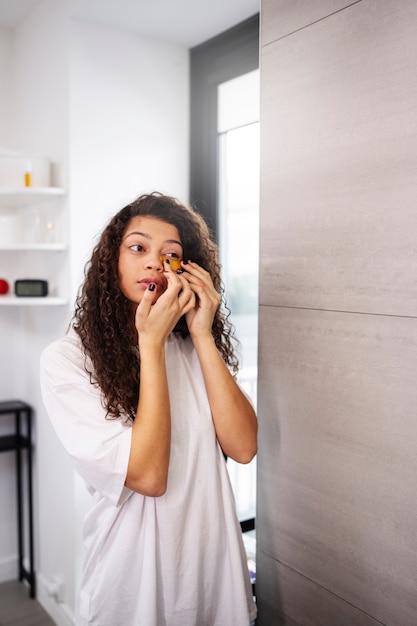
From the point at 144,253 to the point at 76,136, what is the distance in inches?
40.4

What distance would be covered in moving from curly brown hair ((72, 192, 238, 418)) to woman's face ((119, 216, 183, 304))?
22mm

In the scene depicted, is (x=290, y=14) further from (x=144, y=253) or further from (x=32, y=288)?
(x=32, y=288)

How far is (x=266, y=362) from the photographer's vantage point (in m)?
1.26

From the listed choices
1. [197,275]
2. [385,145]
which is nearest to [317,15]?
[385,145]

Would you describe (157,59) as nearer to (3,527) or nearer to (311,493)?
(311,493)

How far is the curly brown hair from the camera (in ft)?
3.84

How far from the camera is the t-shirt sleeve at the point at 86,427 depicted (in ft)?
3.49

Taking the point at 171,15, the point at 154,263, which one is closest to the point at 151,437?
the point at 154,263

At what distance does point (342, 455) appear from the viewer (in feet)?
3.56

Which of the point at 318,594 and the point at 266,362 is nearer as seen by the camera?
the point at 318,594

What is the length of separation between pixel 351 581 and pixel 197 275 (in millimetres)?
666

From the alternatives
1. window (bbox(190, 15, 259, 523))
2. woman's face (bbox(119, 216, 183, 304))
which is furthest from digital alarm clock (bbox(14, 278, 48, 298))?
woman's face (bbox(119, 216, 183, 304))

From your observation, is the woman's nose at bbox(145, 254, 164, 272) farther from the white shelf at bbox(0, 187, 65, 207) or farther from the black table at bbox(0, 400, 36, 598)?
the black table at bbox(0, 400, 36, 598)

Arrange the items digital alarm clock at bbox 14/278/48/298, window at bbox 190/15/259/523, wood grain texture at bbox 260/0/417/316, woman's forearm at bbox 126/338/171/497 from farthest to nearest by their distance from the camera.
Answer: digital alarm clock at bbox 14/278/48/298, window at bbox 190/15/259/523, woman's forearm at bbox 126/338/171/497, wood grain texture at bbox 260/0/417/316
